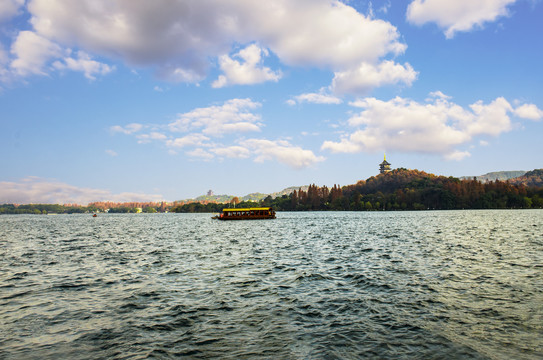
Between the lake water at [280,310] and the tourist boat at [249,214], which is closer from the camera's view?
the lake water at [280,310]

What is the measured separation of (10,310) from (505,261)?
39268 millimetres

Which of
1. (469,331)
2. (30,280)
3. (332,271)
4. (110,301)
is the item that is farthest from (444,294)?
(30,280)

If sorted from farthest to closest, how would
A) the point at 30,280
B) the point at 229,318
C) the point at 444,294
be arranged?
1. the point at 30,280
2. the point at 444,294
3. the point at 229,318

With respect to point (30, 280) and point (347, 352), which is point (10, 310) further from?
point (347, 352)

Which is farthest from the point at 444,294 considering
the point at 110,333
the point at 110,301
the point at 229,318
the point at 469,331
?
the point at 110,301

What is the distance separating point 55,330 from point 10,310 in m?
5.83

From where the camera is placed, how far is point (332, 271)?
90.1 feet

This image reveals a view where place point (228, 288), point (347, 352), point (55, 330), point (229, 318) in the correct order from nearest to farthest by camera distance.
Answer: point (347, 352) → point (55, 330) → point (229, 318) → point (228, 288)

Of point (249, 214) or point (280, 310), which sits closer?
point (280, 310)

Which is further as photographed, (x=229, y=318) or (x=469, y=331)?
(x=229, y=318)

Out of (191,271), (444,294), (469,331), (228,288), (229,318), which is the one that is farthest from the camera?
(191,271)

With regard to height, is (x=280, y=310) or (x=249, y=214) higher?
(x=249, y=214)

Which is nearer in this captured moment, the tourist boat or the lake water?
the lake water

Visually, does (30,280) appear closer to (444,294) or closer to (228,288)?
(228,288)
